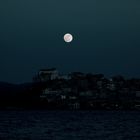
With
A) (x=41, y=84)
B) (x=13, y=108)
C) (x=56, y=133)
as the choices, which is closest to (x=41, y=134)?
(x=56, y=133)

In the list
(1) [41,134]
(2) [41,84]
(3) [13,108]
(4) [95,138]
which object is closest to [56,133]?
(1) [41,134]

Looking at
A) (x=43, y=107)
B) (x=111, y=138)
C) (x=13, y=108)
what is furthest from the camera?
(x=43, y=107)

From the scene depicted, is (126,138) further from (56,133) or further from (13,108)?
(13,108)

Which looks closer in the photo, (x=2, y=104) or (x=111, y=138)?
(x=111, y=138)

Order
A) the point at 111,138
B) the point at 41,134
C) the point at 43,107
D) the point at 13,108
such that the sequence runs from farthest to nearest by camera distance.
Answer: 1. the point at 43,107
2. the point at 13,108
3. the point at 41,134
4. the point at 111,138

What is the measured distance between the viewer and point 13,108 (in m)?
140

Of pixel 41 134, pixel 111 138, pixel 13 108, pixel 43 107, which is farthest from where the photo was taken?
pixel 43 107

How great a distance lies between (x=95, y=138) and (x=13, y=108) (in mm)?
97272

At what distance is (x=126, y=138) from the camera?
1715 inches

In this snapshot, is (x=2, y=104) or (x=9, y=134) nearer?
(x=9, y=134)

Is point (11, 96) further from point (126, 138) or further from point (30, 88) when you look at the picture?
point (126, 138)

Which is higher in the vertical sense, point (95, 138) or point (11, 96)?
point (11, 96)

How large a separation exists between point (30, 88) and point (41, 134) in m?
95.8

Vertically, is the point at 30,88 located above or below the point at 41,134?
above
